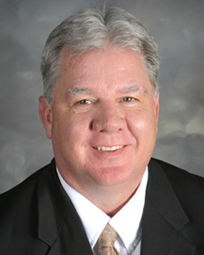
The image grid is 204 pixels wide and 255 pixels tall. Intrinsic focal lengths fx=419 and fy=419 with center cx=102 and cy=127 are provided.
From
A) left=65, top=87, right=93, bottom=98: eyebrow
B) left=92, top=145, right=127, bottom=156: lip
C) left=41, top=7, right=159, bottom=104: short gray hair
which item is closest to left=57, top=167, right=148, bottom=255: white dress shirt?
left=92, top=145, right=127, bottom=156: lip

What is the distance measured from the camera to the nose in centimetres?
310

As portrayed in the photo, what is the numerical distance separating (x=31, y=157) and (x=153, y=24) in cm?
225

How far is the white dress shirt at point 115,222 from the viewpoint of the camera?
336 cm

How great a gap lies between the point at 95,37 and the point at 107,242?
62.9 inches

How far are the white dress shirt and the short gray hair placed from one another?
0.89 meters

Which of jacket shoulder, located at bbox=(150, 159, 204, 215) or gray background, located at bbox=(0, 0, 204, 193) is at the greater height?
gray background, located at bbox=(0, 0, 204, 193)

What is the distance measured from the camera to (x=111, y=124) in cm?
309

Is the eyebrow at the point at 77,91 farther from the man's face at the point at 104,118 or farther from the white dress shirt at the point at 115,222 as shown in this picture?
the white dress shirt at the point at 115,222

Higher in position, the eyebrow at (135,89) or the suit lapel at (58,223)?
the eyebrow at (135,89)

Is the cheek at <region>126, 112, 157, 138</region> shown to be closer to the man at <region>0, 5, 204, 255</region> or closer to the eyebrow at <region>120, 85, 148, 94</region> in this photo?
the man at <region>0, 5, 204, 255</region>

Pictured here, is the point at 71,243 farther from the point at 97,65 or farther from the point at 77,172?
the point at 97,65

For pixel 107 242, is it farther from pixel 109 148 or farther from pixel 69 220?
pixel 109 148

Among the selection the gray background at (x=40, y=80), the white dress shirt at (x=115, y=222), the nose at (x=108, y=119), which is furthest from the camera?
the gray background at (x=40, y=80)

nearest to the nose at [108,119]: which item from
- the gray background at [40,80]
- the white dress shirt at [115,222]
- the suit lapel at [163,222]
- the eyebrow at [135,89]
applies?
the eyebrow at [135,89]
